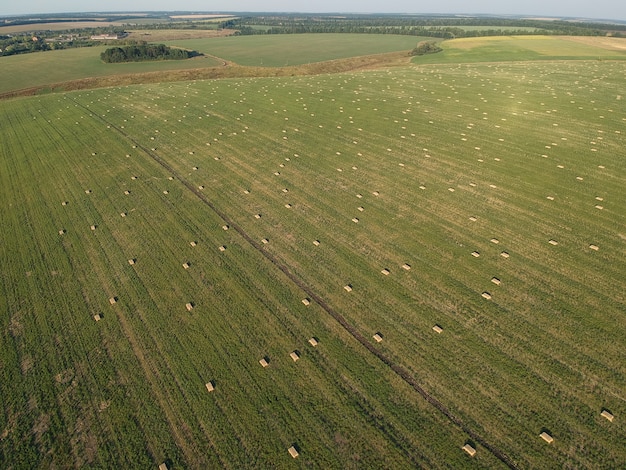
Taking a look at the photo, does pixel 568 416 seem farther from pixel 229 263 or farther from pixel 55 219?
pixel 55 219

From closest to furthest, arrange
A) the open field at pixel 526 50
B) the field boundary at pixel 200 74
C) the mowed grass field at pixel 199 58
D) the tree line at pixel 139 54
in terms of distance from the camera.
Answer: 1. the field boundary at pixel 200 74
2. the open field at pixel 526 50
3. the mowed grass field at pixel 199 58
4. the tree line at pixel 139 54

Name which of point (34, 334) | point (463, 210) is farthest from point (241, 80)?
point (34, 334)

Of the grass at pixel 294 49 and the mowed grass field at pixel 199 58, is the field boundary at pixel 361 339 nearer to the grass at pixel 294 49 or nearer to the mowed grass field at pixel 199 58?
the mowed grass field at pixel 199 58

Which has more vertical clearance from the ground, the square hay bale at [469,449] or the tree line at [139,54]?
the tree line at [139,54]

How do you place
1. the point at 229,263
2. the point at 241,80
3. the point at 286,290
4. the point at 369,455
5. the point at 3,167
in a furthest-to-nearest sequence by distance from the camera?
the point at 241,80
the point at 3,167
the point at 229,263
the point at 286,290
the point at 369,455

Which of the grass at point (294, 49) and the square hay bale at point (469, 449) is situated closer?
the square hay bale at point (469, 449)

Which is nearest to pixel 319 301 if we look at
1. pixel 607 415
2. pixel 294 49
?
pixel 607 415

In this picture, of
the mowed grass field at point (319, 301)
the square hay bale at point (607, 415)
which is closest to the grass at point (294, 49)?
the mowed grass field at point (319, 301)
